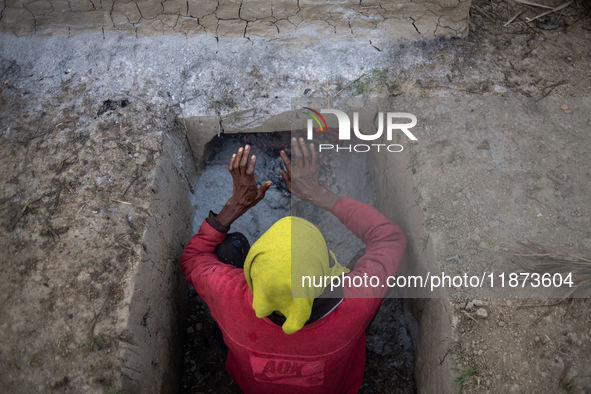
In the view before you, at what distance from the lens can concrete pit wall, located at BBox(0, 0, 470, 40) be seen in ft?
8.00

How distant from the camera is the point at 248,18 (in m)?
2.51

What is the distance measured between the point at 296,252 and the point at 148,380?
3.96 ft

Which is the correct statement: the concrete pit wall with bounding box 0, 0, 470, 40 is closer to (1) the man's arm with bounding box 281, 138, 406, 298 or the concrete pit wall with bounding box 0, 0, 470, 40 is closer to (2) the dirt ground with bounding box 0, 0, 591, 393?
(2) the dirt ground with bounding box 0, 0, 591, 393

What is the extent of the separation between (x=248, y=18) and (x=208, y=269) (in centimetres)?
181

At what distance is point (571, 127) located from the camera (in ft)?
7.08

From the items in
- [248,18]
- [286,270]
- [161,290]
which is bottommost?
[161,290]

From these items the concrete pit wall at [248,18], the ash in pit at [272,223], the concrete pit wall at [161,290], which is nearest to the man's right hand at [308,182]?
the ash in pit at [272,223]

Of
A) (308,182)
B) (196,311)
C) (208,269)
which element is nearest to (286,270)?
(208,269)

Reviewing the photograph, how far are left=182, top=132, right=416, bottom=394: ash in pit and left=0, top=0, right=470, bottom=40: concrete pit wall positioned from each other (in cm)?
84

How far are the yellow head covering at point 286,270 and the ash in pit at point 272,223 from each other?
1215 mm

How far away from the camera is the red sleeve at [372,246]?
1.70 m

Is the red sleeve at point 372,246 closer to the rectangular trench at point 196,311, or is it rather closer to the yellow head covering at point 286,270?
the rectangular trench at point 196,311

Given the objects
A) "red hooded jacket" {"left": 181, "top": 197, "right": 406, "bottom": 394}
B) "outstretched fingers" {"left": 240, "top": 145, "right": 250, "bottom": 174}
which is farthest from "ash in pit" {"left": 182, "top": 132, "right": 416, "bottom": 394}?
"outstretched fingers" {"left": 240, "top": 145, "right": 250, "bottom": 174}

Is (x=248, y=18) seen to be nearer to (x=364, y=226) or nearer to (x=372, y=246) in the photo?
(x=364, y=226)
